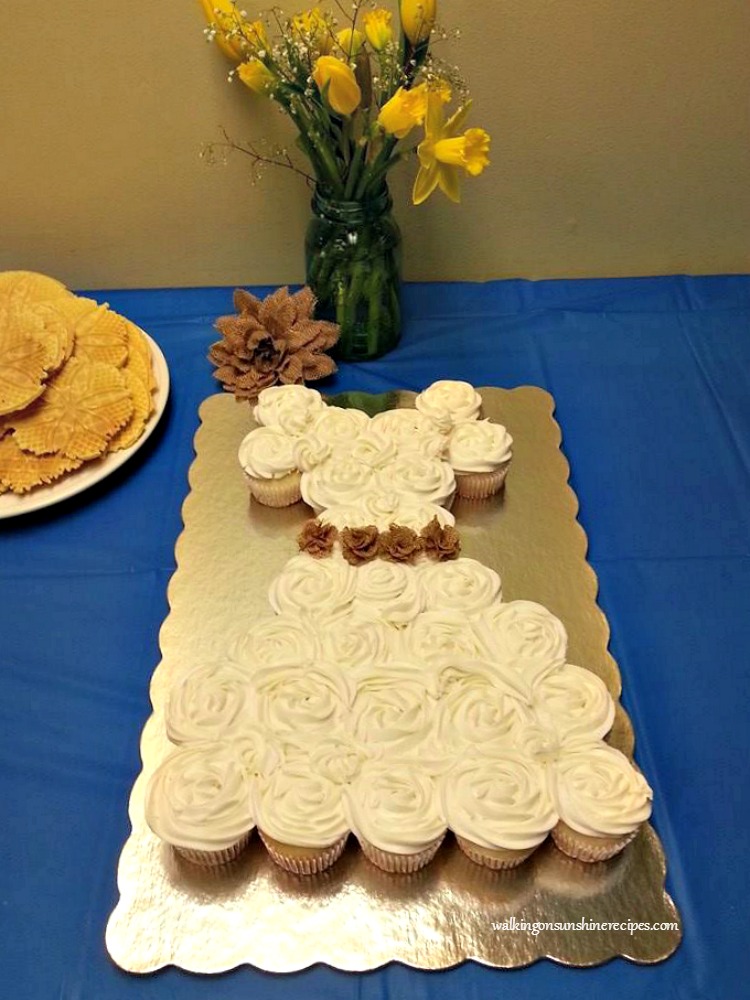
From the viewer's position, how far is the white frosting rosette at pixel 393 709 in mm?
1063

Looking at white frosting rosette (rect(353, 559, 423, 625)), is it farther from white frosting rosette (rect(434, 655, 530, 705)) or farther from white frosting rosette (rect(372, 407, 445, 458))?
white frosting rosette (rect(372, 407, 445, 458))

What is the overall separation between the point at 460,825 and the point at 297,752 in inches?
8.2

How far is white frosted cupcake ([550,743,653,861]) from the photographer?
0.99 meters

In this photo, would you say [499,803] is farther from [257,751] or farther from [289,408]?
[289,408]

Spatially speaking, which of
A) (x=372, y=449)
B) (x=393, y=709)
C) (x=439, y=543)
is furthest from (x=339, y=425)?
(x=393, y=709)

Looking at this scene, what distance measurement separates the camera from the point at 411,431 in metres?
1.44

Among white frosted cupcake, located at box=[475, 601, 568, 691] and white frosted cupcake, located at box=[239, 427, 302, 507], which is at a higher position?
white frosted cupcake, located at box=[239, 427, 302, 507]

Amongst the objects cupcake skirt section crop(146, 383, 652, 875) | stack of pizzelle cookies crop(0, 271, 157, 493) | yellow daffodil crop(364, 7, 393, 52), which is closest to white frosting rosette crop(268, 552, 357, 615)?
cupcake skirt section crop(146, 383, 652, 875)

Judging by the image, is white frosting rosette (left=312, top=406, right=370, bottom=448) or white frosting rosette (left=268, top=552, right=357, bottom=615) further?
white frosting rosette (left=312, top=406, right=370, bottom=448)

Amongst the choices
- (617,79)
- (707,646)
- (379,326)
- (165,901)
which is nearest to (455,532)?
(707,646)

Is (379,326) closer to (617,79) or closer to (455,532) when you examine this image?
(455,532)

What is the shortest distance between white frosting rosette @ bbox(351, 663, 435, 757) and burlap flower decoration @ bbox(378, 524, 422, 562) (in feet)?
0.62

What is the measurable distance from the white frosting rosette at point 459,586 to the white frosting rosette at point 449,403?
30 cm

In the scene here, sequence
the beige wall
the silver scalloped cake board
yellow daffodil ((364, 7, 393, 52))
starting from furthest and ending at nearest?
the beige wall → yellow daffodil ((364, 7, 393, 52)) → the silver scalloped cake board
